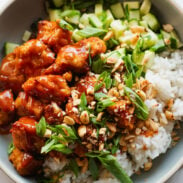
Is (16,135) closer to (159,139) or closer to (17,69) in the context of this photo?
(17,69)

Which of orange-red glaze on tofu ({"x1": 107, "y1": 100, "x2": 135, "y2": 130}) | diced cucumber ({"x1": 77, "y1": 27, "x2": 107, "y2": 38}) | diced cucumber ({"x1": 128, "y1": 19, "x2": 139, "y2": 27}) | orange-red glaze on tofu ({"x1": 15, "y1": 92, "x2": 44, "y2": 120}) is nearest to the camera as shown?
orange-red glaze on tofu ({"x1": 107, "y1": 100, "x2": 135, "y2": 130})

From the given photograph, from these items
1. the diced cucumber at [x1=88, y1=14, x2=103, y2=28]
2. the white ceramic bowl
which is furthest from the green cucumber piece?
the white ceramic bowl

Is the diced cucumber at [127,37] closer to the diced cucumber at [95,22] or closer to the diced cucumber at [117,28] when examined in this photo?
the diced cucumber at [117,28]

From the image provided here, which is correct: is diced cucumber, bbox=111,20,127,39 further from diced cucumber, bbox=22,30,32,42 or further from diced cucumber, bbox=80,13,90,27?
diced cucumber, bbox=22,30,32,42

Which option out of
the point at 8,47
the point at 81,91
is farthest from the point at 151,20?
the point at 8,47

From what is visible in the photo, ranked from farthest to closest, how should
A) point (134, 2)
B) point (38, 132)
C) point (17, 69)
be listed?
point (134, 2)
point (17, 69)
point (38, 132)

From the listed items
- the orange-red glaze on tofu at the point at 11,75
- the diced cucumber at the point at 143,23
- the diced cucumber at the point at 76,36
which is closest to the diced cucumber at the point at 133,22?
the diced cucumber at the point at 143,23

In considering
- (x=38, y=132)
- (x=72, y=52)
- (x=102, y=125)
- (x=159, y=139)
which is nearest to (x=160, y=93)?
(x=159, y=139)
